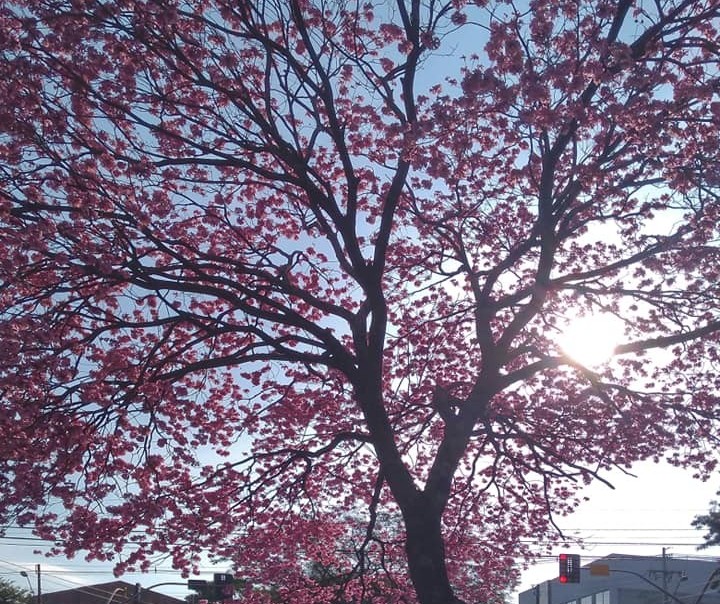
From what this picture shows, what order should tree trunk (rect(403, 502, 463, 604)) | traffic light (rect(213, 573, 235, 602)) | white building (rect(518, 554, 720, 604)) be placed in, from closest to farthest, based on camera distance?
tree trunk (rect(403, 502, 463, 604)), traffic light (rect(213, 573, 235, 602)), white building (rect(518, 554, 720, 604))

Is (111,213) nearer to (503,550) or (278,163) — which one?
(278,163)

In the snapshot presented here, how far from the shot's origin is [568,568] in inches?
1152

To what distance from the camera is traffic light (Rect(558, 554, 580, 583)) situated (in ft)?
95.3

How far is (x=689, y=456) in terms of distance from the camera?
1769cm

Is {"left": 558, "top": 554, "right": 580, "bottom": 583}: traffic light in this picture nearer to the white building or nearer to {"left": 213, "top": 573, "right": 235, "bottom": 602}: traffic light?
{"left": 213, "top": 573, "right": 235, "bottom": 602}: traffic light

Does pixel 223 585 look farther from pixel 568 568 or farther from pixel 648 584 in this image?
pixel 648 584

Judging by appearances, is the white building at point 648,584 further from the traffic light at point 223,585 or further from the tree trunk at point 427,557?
the tree trunk at point 427,557

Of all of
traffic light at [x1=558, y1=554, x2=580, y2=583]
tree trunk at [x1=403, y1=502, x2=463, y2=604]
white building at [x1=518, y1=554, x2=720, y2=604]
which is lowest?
tree trunk at [x1=403, y1=502, x2=463, y2=604]

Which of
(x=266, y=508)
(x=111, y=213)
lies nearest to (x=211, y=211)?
(x=111, y=213)

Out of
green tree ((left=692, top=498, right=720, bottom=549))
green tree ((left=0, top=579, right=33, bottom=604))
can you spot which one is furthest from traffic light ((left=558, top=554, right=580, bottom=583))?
green tree ((left=0, top=579, right=33, bottom=604))

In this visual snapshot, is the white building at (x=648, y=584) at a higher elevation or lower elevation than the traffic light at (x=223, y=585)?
higher

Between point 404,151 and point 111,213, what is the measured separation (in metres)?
3.89

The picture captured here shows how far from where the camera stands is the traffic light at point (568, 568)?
29.0m

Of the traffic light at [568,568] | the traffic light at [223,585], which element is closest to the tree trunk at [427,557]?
the traffic light at [223,585]
